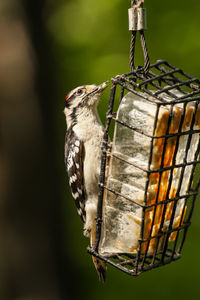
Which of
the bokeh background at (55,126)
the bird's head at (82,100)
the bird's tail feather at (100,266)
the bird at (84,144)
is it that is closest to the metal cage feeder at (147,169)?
the bird at (84,144)

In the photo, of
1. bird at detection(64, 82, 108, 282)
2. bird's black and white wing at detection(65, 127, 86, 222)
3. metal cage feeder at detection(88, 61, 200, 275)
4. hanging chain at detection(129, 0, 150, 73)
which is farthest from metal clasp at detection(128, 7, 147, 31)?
bird's black and white wing at detection(65, 127, 86, 222)

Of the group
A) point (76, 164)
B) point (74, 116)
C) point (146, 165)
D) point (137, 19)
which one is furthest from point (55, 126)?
point (137, 19)

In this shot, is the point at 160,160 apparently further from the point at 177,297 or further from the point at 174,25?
the point at 177,297

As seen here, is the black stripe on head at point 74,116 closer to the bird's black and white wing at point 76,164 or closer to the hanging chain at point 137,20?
the bird's black and white wing at point 76,164

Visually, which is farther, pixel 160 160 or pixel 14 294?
pixel 14 294

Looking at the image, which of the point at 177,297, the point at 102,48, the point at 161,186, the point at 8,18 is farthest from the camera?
the point at 177,297

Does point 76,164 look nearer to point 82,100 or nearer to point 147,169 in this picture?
point 82,100

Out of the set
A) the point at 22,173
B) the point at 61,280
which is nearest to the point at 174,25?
the point at 22,173
